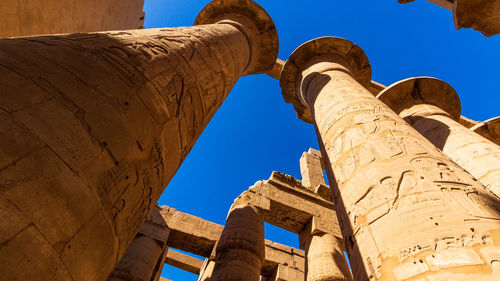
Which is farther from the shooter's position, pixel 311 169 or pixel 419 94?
pixel 311 169

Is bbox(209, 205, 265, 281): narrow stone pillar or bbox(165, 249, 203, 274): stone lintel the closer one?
bbox(209, 205, 265, 281): narrow stone pillar

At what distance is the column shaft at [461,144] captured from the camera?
5.02 meters

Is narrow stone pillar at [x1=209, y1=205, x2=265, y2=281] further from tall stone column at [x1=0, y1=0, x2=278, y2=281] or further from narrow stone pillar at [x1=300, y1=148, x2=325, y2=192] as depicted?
narrow stone pillar at [x1=300, y1=148, x2=325, y2=192]

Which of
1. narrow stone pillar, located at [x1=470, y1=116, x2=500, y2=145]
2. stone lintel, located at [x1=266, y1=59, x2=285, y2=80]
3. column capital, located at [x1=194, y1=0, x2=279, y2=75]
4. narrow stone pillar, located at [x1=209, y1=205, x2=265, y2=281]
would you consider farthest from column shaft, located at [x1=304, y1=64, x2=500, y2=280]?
stone lintel, located at [x1=266, y1=59, x2=285, y2=80]

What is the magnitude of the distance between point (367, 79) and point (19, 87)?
311 inches

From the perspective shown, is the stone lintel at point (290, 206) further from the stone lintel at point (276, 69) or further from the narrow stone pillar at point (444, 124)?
the stone lintel at point (276, 69)

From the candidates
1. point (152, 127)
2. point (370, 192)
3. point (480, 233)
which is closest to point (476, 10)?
point (370, 192)

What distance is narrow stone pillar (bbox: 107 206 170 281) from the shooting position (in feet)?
20.3

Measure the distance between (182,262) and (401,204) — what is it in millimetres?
10676

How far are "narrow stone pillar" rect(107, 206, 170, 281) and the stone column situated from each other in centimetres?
528

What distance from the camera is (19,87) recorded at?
1437 millimetres

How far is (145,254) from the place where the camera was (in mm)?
7086

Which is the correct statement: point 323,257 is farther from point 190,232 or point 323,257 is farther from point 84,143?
point 84,143

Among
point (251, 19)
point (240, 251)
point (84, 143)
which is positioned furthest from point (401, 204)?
point (251, 19)
